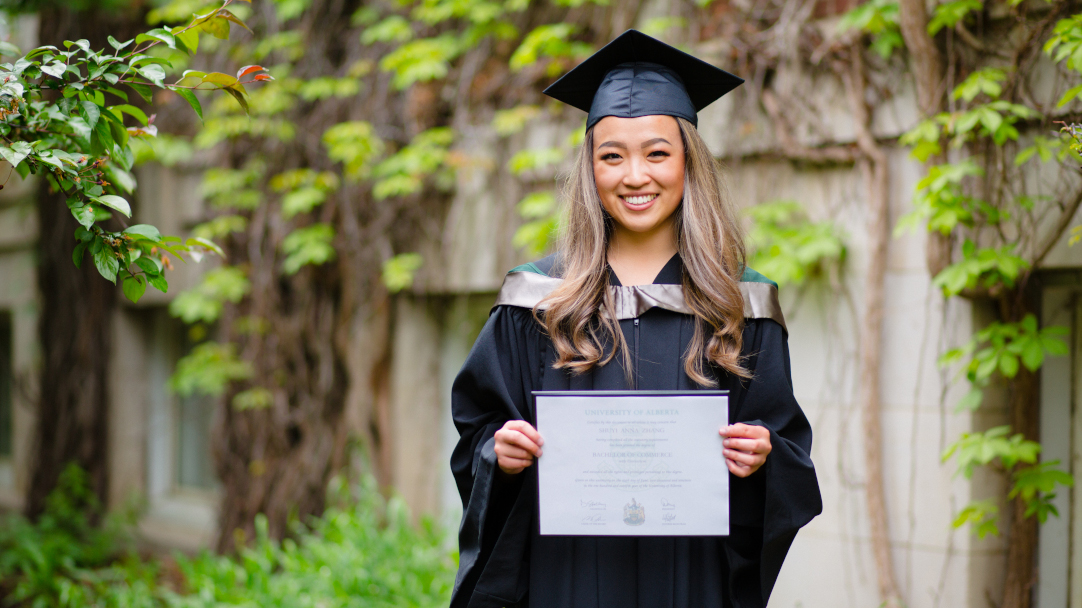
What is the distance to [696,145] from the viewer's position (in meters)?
1.83

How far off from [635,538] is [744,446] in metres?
0.36

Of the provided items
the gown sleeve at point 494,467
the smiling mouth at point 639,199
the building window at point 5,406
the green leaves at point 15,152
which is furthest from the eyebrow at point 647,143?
the building window at point 5,406

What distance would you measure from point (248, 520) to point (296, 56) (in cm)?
270

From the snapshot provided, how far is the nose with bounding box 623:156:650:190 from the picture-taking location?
1.75 m

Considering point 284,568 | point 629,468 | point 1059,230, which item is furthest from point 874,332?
point 284,568

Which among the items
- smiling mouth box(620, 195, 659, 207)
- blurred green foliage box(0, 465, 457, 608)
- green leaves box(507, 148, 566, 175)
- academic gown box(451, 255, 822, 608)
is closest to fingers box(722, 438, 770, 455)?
academic gown box(451, 255, 822, 608)

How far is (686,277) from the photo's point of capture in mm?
1800

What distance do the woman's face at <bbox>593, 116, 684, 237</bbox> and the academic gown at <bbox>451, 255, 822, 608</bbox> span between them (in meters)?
0.17

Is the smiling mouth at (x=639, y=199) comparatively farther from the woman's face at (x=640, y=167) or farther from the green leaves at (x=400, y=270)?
the green leaves at (x=400, y=270)

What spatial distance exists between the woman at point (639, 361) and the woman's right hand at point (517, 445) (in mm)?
24

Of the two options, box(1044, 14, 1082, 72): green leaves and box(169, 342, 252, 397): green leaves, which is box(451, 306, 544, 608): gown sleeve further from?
box(169, 342, 252, 397): green leaves

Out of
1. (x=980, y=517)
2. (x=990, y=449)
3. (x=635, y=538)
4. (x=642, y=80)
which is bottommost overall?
(x=980, y=517)

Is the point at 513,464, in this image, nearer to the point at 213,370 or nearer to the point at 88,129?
the point at 88,129

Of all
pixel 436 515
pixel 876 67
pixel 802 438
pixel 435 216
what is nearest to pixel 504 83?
pixel 435 216
